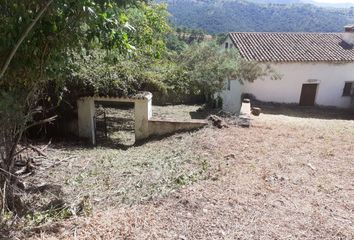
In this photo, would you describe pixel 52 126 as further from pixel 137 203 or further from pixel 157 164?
pixel 137 203

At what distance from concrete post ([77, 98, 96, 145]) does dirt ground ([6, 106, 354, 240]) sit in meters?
2.42

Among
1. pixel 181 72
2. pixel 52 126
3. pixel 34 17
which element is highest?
pixel 34 17

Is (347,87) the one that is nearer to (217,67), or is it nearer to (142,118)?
(217,67)

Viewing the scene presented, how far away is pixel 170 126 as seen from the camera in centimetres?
1118

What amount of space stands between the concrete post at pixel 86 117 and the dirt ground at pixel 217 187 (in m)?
2.42

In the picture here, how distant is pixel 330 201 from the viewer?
5.14 meters

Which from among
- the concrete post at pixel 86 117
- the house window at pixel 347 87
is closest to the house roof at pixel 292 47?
the house window at pixel 347 87

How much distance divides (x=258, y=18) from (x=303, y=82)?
7614 cm

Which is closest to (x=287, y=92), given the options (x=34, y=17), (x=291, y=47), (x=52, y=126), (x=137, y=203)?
(x=291, y=47)

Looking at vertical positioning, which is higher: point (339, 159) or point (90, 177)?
point (339, 159)

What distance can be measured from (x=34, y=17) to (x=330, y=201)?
4864 millimetres

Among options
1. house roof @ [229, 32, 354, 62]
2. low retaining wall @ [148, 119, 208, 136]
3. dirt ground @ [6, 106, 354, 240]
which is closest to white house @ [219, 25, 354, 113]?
house roof @ [229, 32, 354, 62]

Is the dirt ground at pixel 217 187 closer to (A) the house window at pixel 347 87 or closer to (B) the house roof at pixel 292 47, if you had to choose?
(B) the house roof at pixel 292 47

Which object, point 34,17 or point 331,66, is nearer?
point 34,17
